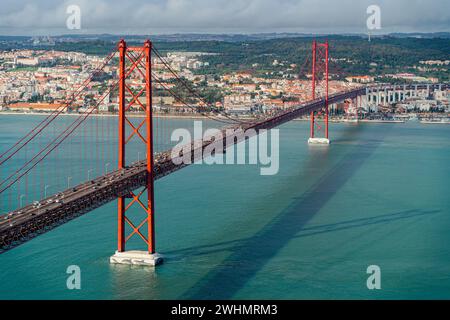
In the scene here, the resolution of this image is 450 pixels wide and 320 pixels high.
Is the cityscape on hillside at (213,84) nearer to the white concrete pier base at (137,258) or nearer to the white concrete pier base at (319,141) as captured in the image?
the white concrete pier base at (319,141)

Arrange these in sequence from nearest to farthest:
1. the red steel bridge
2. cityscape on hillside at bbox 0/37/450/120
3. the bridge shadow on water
→ the red steel bridge, the bridge shadow on water, cityscape on hillside at bbox 0/37/450/120

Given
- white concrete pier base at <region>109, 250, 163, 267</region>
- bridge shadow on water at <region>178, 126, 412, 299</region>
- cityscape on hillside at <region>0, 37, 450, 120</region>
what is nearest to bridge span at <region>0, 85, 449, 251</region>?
white concrete pier base at <region>109, 250, 163, 267</region>

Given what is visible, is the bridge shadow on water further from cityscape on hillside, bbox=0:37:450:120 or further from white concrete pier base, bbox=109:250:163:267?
cityscape on hillside, bbox=0:37:450:120

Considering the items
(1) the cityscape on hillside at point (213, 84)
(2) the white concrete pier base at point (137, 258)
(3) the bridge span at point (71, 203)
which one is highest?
(1) the cityscape on hillside at point (213, 84)

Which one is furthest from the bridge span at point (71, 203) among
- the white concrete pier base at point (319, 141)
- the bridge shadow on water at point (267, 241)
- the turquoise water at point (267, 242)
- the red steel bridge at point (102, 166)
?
the white concrete pier base at point (319, 141)

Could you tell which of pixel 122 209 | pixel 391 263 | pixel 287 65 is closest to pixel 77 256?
pixel 122 209
